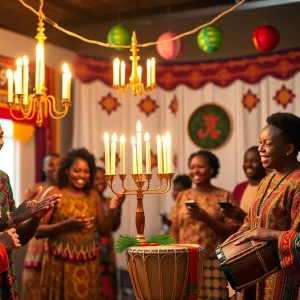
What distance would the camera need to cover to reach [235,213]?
480cm

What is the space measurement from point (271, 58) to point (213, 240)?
261 centimetres

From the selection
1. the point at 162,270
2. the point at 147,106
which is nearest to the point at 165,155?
the point at 162,270

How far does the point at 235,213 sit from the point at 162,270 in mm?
1347

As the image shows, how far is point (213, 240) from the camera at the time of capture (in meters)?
5.04

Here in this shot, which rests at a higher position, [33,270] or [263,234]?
[263,234]

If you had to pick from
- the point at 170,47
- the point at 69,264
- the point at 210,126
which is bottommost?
the point at 69,264

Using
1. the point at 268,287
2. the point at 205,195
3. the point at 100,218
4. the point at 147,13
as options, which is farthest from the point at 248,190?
the point at 147,13

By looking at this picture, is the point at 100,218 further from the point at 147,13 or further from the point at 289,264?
the point at 147,13

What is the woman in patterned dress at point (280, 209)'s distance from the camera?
3213mm

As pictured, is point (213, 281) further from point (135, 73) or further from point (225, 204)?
point (135, 73)

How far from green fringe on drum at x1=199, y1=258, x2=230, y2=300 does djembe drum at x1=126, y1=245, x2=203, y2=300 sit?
1.42 m

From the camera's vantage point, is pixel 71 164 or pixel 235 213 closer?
pixel 235 213

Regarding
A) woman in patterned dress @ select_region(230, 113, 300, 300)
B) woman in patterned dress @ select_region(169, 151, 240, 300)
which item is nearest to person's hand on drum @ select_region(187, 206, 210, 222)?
woman in patterned dress @ select_region(169, 151, 240, 300)

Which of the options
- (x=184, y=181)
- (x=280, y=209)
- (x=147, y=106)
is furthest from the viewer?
(x=147, y=106)
